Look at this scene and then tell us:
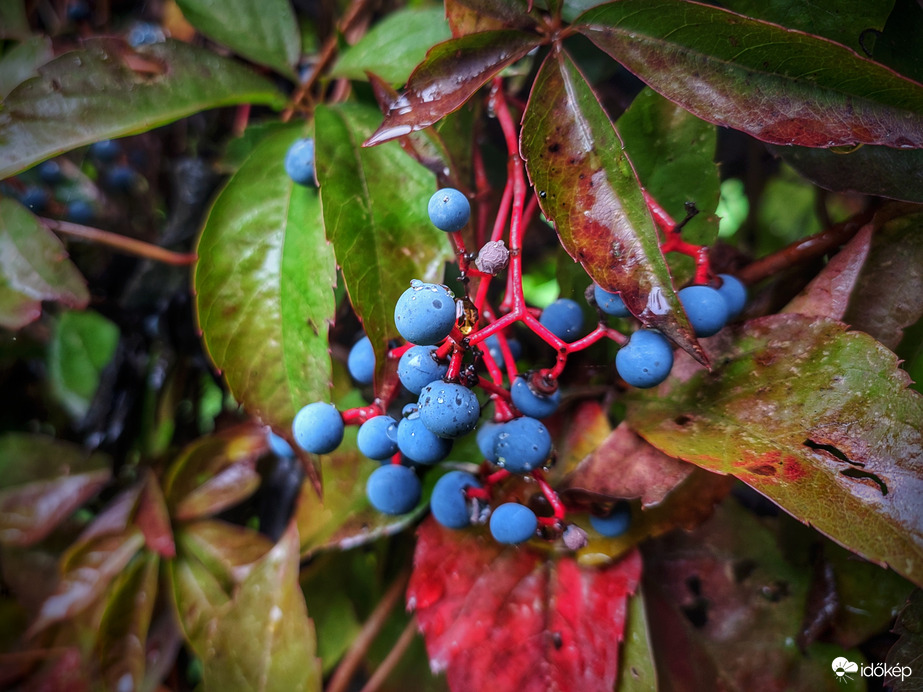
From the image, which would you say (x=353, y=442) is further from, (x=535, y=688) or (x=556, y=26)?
(x=556, y=26)

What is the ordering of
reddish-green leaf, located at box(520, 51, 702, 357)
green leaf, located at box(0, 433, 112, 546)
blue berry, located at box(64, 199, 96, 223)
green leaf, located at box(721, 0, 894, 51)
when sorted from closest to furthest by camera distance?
reddish-green leaf, located at box(520, 51, 702, 357)
green leaf, located at box(721, 0, 894, 51)
green leaf, located at box(0, 433, 112, 546)
blue berry, located at box(64, 199, 96, 223)

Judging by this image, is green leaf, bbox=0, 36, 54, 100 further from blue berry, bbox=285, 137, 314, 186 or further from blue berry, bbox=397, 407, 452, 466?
blue berry, bbox=397, 407, 452, 466

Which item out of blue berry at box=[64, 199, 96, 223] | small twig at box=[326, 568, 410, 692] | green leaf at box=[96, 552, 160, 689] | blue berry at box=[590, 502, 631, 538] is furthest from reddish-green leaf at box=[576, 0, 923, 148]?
blue berry at box=[64, 199, 96, 223]

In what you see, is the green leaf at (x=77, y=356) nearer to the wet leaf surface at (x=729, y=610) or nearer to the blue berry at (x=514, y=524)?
the blue berry at (x=514, y=524)

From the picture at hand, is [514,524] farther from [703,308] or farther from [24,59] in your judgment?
[24,59]

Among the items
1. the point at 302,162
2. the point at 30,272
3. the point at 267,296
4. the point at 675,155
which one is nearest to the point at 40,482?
the point at 30,272

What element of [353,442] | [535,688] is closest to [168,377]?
[353,442]

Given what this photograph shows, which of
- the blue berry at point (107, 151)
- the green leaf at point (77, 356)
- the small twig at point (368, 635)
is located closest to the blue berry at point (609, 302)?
the small twig at point (368, 635)
